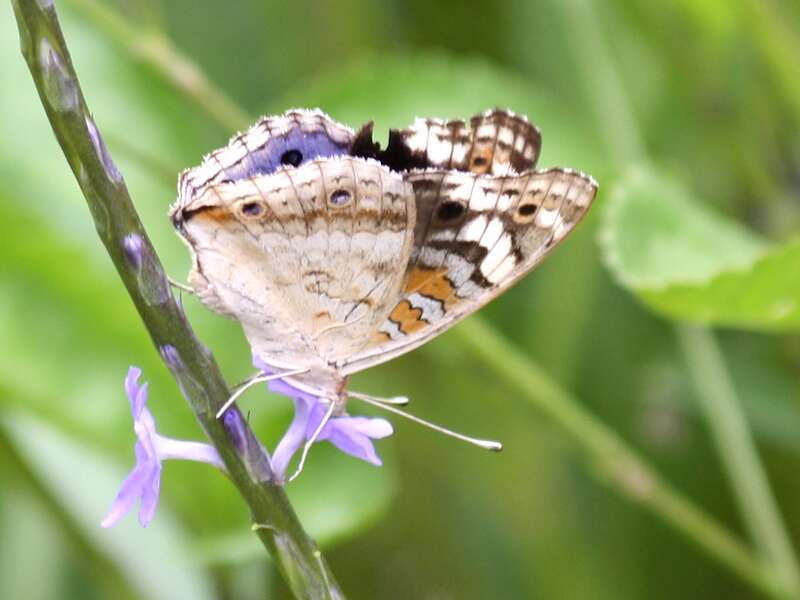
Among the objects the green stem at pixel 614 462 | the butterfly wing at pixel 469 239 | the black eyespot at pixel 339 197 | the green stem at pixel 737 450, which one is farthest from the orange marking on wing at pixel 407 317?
the green stem at pixel 737 450

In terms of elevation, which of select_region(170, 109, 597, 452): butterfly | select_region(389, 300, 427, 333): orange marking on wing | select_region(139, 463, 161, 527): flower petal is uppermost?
select_region(170, 109, 597, 452): butterfly

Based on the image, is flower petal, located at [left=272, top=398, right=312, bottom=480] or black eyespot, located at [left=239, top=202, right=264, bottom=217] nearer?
flower petal, located at [left=272, top=398, right=312, bottom=480]

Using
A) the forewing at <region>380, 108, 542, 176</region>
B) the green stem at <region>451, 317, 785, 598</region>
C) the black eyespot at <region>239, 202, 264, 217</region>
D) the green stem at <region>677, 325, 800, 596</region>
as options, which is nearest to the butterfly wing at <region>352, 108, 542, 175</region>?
the forewing at <region>380, 108, 542, 176</region>

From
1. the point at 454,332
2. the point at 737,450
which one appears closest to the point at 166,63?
the point at 454,332

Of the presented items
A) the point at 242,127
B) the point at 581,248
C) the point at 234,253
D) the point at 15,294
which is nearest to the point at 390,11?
the point at 581,248

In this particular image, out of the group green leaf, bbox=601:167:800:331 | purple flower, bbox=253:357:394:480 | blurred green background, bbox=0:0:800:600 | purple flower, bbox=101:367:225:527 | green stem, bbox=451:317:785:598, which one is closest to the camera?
purple flower, bbox=101:367:225:527

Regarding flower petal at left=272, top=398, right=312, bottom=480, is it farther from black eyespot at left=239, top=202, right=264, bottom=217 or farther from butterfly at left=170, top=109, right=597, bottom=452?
black eyespot at left=239, top=202, right=264, bottom=217

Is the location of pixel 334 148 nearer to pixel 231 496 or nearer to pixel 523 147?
pixel 523 147

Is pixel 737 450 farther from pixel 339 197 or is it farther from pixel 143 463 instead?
pixel 143 463
